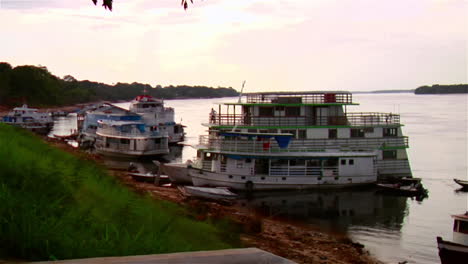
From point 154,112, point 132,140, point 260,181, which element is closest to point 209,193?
point 260,181

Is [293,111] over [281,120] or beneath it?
over

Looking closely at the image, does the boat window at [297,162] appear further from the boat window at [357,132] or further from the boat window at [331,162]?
the boat window at [357,132]

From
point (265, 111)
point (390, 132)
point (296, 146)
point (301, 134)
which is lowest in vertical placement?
point (296, 146)

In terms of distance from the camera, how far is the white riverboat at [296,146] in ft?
114

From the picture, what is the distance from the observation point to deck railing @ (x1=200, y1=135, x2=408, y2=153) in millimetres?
34562

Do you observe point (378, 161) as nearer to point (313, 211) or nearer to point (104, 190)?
point (313, 211)

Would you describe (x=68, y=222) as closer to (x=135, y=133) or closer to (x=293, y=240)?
(x=293, y=240)

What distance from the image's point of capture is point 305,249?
2064 centimetres

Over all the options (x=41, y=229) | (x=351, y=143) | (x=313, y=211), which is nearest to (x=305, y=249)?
(x=313, y=211)

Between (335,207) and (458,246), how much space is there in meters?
14.6

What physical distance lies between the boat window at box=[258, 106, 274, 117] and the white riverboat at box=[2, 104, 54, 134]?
4912 cm

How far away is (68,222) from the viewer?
7.59 metres

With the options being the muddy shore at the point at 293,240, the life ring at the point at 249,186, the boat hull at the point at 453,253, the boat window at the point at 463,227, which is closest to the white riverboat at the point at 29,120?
the life ring at the point at 249,186

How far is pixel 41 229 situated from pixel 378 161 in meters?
34.9
